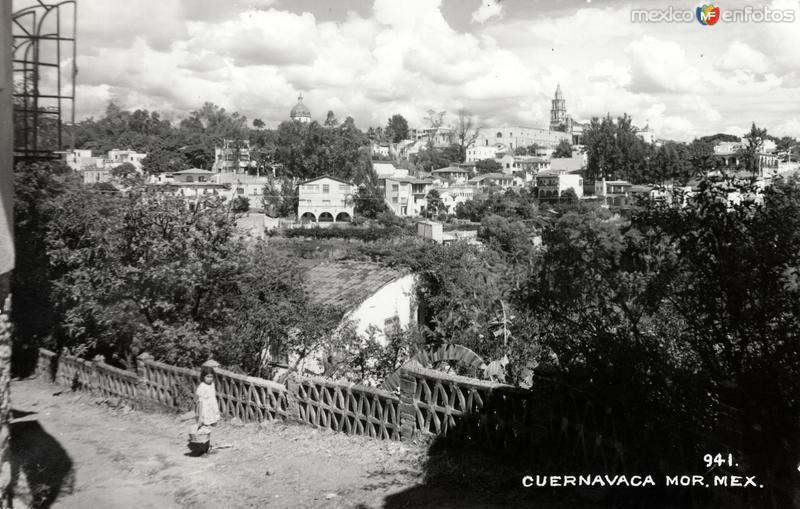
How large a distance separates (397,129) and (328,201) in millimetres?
81713

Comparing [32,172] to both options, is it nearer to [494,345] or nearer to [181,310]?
[181,310]

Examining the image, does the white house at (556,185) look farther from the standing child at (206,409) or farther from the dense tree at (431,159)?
the standing child at (206,409)

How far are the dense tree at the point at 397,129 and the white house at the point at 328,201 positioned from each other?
7662 centimetres

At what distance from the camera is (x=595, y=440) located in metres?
6.23

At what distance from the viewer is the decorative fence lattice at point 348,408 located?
328 inches

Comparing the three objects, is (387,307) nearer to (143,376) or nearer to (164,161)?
(143,376)

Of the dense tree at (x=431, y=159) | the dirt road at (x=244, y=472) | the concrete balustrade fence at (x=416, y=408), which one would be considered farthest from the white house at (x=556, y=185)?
the dirt road at (x=244, y=472)

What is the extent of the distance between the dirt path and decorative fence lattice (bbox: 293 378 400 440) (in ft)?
0.55

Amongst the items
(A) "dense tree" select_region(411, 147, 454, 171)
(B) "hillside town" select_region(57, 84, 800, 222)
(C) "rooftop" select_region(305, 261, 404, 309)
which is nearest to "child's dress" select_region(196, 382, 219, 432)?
(C) "rooftop" select_region(305, 261, 404, 309)

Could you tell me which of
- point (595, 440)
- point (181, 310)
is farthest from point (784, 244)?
point (181, 310)

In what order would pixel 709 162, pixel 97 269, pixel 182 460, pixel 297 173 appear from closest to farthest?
pixel 709 162, pixel 182 460, pixel 97 269, pixel 297 173

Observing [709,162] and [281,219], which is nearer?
[709,162]

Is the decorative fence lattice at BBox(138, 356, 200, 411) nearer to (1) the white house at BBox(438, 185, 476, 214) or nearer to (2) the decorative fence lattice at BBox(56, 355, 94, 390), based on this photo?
(2) the decorative fence lattice at BBox(56, 355, 94, 390)

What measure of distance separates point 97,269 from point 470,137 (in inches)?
4893
